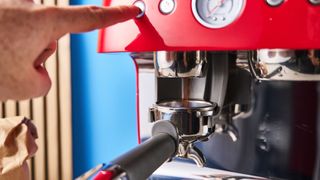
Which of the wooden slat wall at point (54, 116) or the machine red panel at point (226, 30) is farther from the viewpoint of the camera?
the wooden slat wall at point (54, 116)

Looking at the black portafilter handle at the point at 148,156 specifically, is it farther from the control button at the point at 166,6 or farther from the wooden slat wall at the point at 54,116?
the wooden slat wall at the point at 54,116

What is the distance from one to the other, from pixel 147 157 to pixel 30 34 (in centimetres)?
14

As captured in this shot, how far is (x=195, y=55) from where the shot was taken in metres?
0.37

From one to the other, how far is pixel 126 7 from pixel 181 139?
0.49 ft

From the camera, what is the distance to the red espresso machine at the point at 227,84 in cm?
32

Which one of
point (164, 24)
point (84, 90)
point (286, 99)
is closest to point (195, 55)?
point (164, 24)

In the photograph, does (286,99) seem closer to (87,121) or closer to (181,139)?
(181,139)

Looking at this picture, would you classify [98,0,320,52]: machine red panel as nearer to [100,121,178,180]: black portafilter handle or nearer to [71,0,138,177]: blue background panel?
[100,121,178,180]: black portafilter handle

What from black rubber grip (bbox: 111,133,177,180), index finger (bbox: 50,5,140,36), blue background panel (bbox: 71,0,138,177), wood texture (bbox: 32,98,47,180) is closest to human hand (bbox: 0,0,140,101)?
index finger (bbox: 50,5,140,36)

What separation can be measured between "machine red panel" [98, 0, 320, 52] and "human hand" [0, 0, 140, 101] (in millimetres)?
72

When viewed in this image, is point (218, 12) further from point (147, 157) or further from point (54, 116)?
point (54, 116)

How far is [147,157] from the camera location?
1.00 feet

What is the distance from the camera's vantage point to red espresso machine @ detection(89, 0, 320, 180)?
319 millimetres

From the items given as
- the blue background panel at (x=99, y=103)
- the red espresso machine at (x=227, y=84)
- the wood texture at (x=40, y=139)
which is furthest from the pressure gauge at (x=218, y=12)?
the wood texture at (x=40, y=139)
